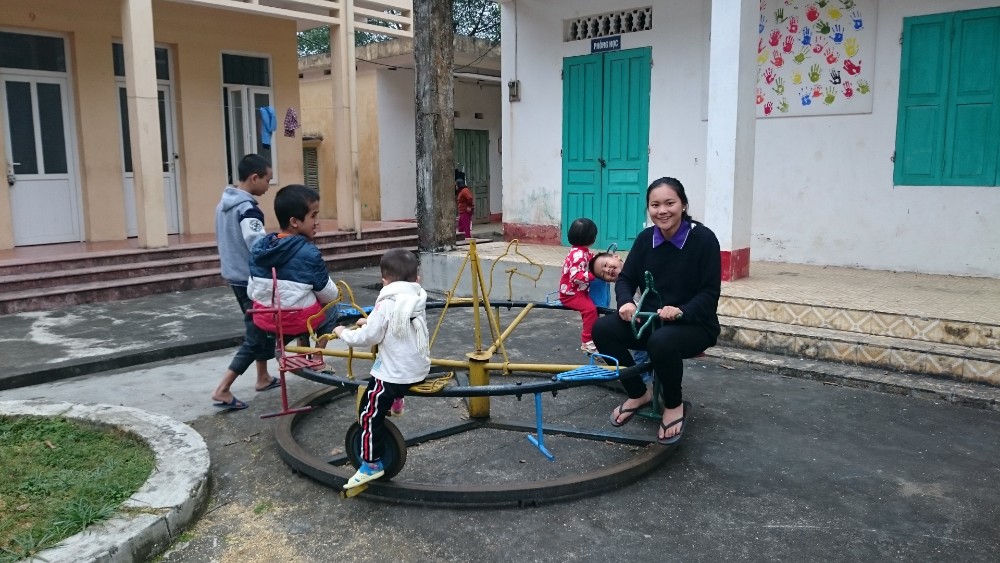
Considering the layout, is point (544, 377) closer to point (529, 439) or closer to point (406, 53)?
point (529, 439)

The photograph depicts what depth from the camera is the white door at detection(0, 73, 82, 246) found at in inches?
402

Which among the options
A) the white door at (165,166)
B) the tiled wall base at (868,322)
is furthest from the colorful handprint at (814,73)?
the white door at (165,166)

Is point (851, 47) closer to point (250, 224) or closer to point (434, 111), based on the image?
point (434, 111)

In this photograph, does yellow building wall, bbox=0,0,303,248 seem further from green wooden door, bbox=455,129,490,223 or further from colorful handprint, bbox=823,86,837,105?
colorful handprint, bbox=823,86,837,105

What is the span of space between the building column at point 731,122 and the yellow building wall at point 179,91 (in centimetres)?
841

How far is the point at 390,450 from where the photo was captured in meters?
3.40

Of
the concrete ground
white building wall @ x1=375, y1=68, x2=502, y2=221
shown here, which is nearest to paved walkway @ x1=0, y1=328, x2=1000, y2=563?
the concrete ground

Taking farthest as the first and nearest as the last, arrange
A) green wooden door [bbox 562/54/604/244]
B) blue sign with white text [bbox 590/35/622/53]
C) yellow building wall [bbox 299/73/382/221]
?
yellow building wall [bbox 299/73/382/221] < green wooden door [bbox 562/54/604/244] < blue sign with white text [bbox 590/35/622/53]

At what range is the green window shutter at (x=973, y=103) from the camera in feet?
23.3

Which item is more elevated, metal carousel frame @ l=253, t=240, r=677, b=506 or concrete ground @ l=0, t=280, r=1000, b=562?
metal carousel frame @ l=253, t=240, r=677, b=506

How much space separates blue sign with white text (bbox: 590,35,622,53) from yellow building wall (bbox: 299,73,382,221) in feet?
24.0

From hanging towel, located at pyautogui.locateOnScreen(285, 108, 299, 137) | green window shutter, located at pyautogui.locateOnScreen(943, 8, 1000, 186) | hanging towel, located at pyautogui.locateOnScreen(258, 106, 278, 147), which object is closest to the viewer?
green window shutter, located at pyautogui.locateOnScreen(943, 8, 1000, 186)

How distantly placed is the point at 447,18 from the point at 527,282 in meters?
3.29

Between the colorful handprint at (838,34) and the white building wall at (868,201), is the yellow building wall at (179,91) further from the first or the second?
the colorful handprint at (838,34)
